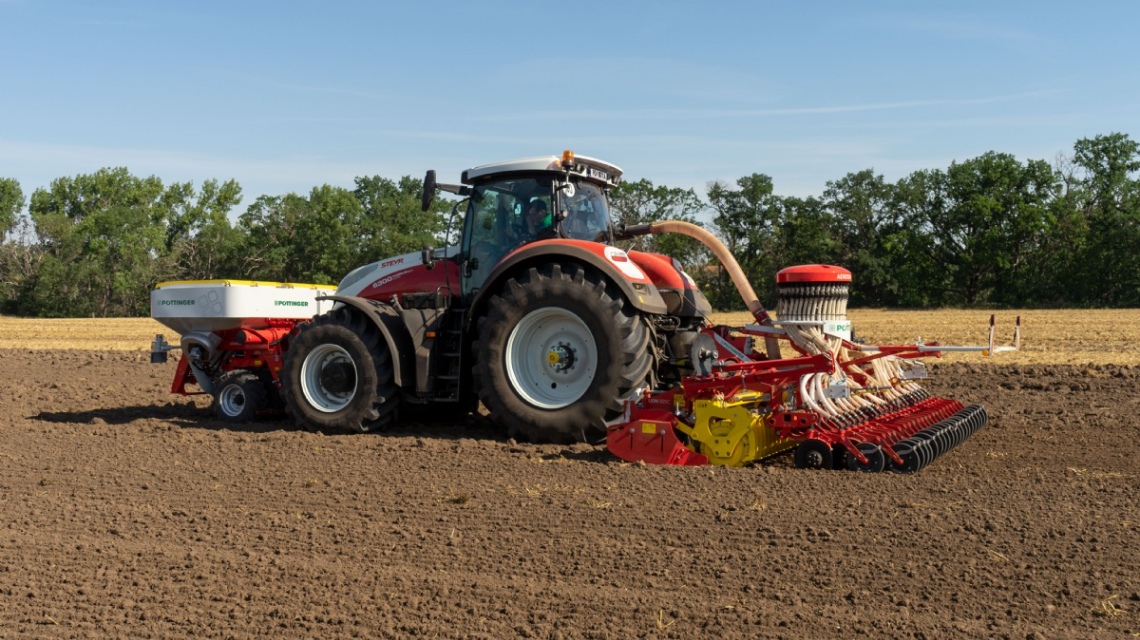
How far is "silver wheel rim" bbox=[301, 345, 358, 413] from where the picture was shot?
8.10m

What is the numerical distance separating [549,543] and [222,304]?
209 inches

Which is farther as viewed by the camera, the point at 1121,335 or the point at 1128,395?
the point at 1121,335

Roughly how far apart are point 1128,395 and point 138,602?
923cm

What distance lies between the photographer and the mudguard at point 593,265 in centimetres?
709

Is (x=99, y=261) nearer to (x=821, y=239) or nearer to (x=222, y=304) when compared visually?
(x=821, y=239)

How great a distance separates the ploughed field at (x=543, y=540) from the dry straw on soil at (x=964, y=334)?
6.94 meters

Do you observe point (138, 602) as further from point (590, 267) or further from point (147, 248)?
point (147, 248)

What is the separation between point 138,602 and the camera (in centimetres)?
405

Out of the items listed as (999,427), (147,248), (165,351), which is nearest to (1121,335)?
(999,427)

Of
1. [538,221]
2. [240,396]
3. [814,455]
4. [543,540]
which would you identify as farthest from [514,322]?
[240,396]

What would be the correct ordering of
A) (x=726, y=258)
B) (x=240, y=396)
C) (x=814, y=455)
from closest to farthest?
1. (x=814, y=455)
2. (x=726, y=258)
3. (x=240, y=396)

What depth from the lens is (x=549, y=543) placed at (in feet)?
15.5

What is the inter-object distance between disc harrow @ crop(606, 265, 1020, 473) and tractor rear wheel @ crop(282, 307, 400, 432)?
82.6 inches

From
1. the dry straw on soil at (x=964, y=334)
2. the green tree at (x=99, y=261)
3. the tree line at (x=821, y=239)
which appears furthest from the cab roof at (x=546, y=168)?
the green tree at (x=99, y=261)
